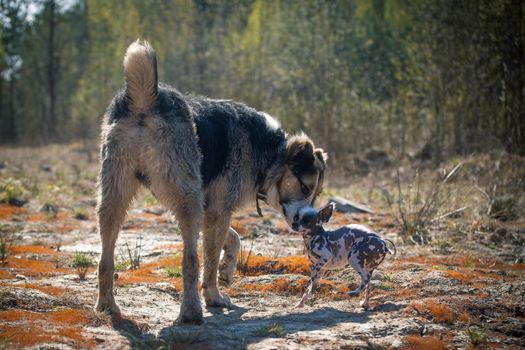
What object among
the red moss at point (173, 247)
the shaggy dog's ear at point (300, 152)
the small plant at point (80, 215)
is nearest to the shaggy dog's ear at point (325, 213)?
the shaggy dog's ear at point (300, 152)

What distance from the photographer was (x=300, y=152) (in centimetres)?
735

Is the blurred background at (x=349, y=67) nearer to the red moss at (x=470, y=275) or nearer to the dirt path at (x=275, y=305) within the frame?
the dirt path at (x=275, y=305)

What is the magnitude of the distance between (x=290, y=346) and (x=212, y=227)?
2.04 metres

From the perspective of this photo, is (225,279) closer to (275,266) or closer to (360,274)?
(275,266)

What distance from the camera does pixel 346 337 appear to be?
213 inches

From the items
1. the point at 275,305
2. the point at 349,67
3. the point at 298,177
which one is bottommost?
the point at 275,305

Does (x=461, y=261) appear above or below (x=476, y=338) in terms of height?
above

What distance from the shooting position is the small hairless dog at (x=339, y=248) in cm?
639

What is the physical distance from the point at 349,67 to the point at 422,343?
16.6 meters

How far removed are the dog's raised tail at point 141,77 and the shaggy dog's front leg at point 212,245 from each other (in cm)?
155

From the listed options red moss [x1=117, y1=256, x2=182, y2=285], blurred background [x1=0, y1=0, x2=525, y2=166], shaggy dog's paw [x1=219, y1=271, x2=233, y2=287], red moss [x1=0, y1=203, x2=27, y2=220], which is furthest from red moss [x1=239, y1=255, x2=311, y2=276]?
blurred background [x1=0, y1=0, x2=525, y2=166]

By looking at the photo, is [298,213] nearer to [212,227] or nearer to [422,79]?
[212,227]

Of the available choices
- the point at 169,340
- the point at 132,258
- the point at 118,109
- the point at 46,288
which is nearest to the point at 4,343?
the point at 169,340

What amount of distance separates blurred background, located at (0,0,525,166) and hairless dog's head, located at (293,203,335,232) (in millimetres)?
10418
